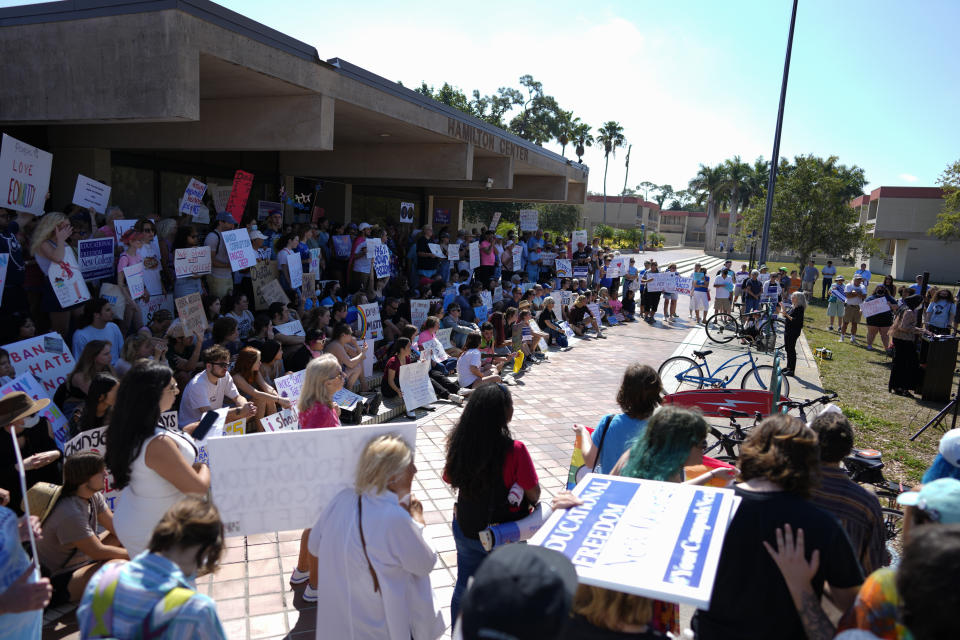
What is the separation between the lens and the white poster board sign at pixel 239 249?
8.47 m

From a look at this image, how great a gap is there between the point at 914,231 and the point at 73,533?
2328 inches

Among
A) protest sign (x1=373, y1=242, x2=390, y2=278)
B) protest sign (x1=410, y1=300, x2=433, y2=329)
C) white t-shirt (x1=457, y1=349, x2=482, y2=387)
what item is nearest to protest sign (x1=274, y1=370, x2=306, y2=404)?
white t-shirt (x1=457, y1=349, x2=482, y2=387)

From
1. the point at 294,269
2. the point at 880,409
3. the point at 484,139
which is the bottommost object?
the point at 880,409

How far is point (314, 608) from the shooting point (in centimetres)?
412

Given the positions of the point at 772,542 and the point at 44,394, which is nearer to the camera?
the point at 772,542

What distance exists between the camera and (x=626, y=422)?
12.4ft

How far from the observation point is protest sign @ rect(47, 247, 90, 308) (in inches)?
256

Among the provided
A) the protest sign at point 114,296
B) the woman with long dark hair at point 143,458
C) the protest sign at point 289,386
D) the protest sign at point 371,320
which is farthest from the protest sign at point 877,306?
the woman with long dark hair at point 143,458

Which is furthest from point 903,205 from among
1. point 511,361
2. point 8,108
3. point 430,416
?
point 8,108

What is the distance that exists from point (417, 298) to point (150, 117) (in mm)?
5911

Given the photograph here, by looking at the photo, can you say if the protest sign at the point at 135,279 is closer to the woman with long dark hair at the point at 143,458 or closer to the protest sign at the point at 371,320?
the protest sign at the point at 371,320

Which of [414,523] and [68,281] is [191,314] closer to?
[68,281]

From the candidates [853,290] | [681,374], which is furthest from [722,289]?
[681,374]

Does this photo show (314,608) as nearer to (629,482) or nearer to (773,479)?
(629,482)
